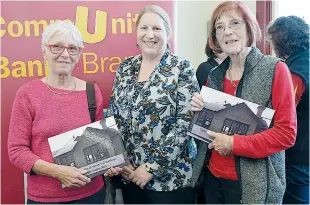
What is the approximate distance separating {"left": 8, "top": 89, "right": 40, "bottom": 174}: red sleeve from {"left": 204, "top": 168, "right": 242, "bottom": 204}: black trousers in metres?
0.77

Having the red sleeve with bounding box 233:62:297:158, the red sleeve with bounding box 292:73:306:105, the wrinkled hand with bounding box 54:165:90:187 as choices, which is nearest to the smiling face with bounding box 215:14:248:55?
the red sleeve with bounding box 233:62:297:158

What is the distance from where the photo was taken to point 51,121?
1497 mm

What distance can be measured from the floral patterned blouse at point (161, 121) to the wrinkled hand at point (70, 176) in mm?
278

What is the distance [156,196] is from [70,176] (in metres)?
0.43

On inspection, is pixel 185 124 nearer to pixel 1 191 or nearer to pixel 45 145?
pixel 45 145

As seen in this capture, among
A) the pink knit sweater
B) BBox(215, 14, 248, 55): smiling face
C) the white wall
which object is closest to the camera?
BBox(215, 14, 248, 55): smiling face

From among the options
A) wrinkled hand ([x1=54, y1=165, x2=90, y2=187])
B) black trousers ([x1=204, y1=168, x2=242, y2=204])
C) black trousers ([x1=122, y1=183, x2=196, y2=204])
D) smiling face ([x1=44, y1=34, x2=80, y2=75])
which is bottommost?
black trousers ([x1=122, y1=183, x2=196, y2=204])

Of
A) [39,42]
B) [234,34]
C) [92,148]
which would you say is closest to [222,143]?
[234,34]

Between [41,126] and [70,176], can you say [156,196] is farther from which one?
[41,126]

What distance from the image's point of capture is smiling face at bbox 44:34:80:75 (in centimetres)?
151

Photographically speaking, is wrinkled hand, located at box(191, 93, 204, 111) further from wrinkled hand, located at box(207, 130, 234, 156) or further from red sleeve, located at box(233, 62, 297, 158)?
red sleeve, located at box(233, 62, 297, 158)

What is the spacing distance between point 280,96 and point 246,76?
16 centimetres

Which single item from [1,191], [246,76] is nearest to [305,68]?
[246,76]

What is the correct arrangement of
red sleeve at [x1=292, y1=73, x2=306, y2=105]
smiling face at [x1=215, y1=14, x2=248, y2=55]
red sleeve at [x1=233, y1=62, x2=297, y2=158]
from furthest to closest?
red sleeve at [x1=292, y1=73, x2=306, y2=105]
smiling face at [x1=215, y1=14, x2=248, y2=55]
red sleeve at [x1=233, y1=62, x2=297, y2=158]
